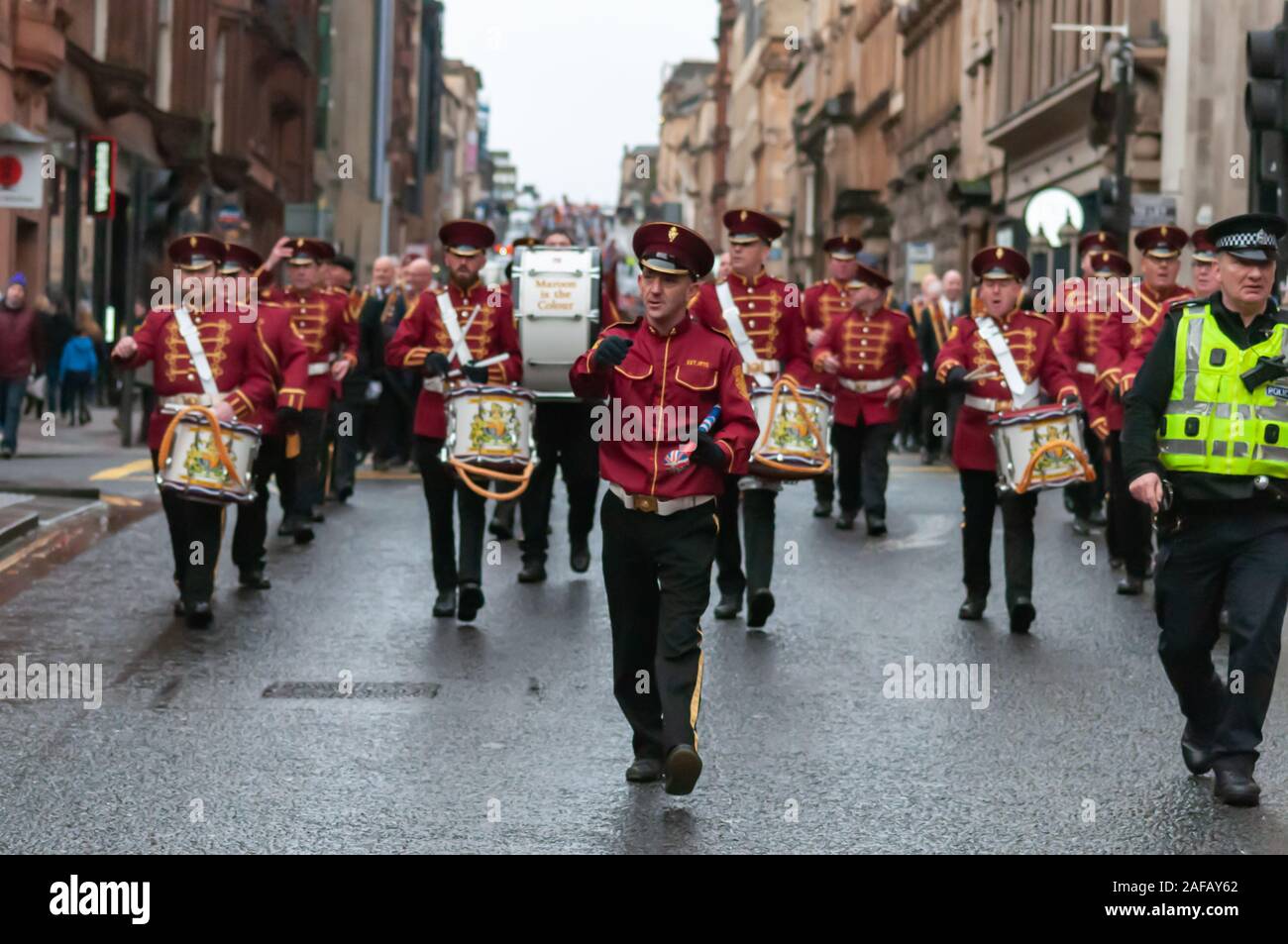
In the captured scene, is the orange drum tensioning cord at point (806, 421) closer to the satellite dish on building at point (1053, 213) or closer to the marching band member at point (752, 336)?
the marching band member at point (752, 336)

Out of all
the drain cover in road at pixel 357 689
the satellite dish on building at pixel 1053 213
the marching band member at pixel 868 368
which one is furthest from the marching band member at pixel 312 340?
the satellite dish on building at pixel 1053 213

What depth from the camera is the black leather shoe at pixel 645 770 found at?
318 inches

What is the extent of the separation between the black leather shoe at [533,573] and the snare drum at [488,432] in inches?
79.2

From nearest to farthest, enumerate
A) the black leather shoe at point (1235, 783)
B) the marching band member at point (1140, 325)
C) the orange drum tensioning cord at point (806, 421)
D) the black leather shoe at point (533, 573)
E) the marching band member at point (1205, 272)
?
1. the black leather shoe at point (1235, 783)
2. the orange drum tensioning cord at point (806, 421)
3. the marching band member at point (1205, 272)
4. the marching band member at point (1140, 325)
5. the black leather shoe at point (533, 573)

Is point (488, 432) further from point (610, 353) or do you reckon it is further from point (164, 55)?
point (164, 55)

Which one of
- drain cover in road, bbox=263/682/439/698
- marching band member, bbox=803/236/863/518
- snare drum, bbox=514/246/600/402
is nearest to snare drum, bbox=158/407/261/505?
drain cover in road, bbox=263/682/439/698

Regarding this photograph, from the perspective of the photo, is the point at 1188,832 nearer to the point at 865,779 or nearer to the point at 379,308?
the point at 865,779

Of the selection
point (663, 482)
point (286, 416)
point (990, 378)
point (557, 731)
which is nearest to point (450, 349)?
point (286, 416)

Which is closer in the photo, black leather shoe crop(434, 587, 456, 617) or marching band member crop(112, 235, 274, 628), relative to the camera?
marching band member crop(112, 235, 274, 628)

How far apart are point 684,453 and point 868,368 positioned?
1002 cm

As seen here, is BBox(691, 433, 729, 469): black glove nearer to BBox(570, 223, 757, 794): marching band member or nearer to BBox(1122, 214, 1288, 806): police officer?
BBox(570, 223, 757, 794): marching band member

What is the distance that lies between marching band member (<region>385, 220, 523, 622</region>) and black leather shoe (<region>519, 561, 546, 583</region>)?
4.35 ft

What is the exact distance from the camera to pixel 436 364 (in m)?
12.0

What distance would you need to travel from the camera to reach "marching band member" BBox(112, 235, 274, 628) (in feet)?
39.0
